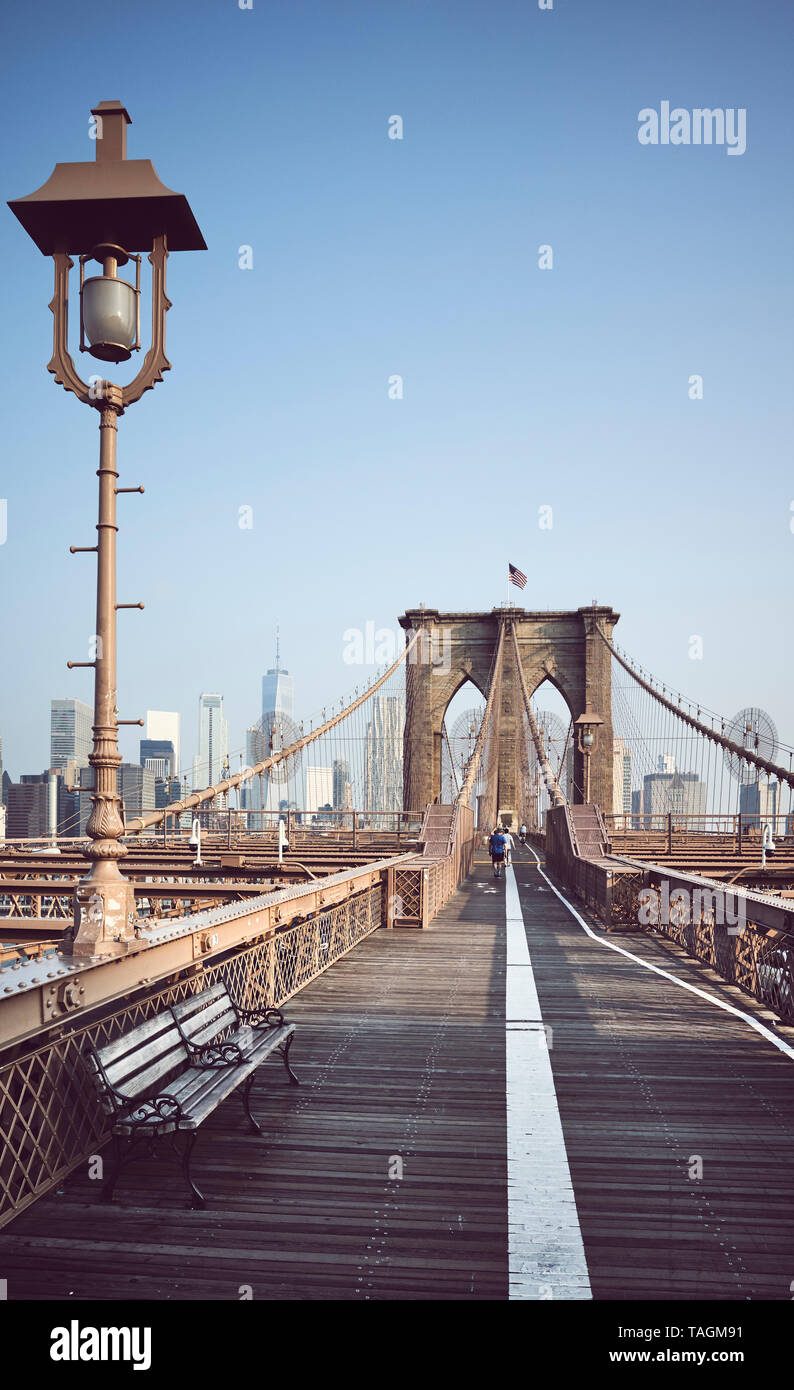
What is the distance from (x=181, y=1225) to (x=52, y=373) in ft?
16.0

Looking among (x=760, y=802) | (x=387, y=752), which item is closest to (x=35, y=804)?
(x=387, y=752)

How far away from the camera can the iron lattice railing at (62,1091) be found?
4398 mm

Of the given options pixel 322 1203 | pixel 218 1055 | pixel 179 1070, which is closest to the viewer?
pixel 322 1203

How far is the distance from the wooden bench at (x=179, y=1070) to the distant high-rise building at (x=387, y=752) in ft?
184

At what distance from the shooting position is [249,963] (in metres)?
7.88

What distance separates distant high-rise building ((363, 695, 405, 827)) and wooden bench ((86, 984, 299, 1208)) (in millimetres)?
56119

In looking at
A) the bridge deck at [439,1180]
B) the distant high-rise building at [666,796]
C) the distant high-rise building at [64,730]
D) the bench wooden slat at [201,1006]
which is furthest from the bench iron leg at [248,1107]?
the distant high-rise building at [64,730]

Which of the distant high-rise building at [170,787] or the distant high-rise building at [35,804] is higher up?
the distant high-rise building at [170,787]

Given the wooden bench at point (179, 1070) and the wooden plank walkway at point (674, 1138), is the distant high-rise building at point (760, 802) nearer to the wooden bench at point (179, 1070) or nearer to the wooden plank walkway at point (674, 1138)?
the wooden plank walkway at point (674, 1138)

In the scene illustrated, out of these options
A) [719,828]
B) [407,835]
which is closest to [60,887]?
[407,835]

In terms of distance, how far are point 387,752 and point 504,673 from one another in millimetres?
11404

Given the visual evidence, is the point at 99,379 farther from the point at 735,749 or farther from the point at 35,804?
the point at 35,804

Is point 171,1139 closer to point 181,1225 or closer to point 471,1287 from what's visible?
point 181,1225

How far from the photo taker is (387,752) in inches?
2719
